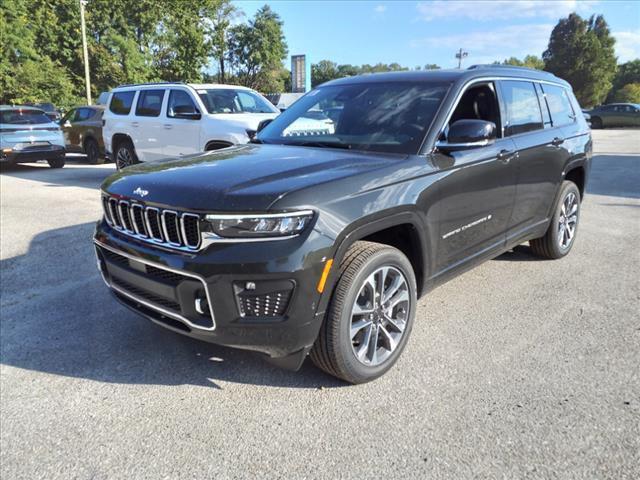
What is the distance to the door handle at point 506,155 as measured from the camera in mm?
3792

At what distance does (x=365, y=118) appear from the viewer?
3.66 metres

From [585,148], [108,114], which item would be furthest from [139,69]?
[585,148]

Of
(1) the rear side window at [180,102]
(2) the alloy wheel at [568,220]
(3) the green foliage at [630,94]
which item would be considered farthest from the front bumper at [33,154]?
(3) the green foliage at [630,94]

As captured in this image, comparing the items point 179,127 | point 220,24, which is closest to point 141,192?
point 179,127

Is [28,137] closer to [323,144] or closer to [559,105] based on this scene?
[323,144]

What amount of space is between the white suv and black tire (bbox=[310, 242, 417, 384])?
5.59 metres

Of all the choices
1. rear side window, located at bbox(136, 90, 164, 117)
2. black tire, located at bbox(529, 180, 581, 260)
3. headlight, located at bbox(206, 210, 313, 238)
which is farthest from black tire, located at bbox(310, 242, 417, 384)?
rear side window, located at bbox(136, 90, 164, 117)

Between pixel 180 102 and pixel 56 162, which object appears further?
pixel 56 162

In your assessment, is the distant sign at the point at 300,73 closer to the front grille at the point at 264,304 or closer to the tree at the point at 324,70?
the front grille at the point at 264,304

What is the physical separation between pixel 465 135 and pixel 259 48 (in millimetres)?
59385

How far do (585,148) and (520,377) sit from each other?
3.41m

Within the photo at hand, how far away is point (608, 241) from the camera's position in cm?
594

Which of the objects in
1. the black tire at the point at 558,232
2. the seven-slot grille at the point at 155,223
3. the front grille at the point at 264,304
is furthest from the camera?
the black tire at the point at 558,232

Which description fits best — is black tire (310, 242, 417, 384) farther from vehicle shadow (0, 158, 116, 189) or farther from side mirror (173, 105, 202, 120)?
vehicle shadow (0, 158, 116, 189)
